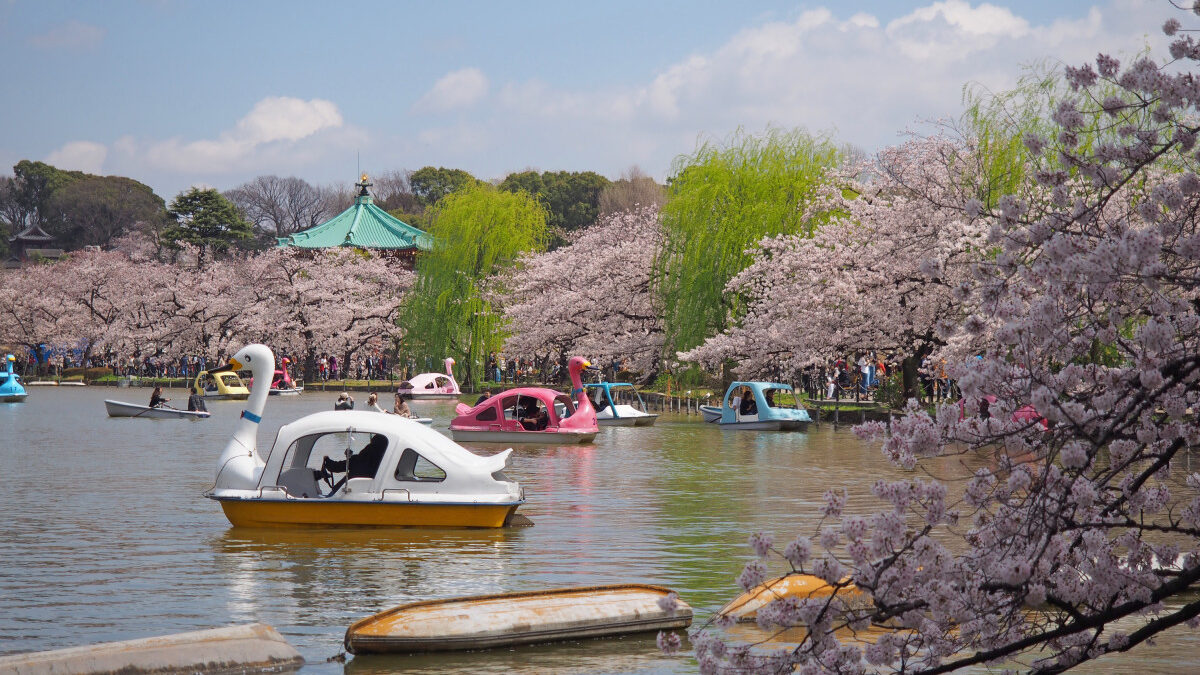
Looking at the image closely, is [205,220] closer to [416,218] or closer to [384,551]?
[416,218]

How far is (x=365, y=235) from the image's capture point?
9338cm

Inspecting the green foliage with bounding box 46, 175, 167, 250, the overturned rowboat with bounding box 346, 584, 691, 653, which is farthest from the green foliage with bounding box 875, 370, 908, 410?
the green foliage with bounding box 46, 175, 167, 250

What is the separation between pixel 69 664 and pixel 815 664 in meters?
5.66

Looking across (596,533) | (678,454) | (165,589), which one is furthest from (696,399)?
(165,589)

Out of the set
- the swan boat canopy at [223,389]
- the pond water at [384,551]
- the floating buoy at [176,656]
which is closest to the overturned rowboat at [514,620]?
the pond water at [384,551]

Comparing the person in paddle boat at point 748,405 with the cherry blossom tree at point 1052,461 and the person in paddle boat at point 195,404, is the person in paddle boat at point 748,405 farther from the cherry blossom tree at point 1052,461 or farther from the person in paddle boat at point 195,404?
the cherry blossom tree at point 1052,461

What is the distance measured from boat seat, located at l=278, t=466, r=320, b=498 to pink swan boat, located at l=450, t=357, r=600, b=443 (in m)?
15.9

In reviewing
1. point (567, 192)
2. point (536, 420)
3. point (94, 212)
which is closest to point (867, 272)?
point (536, 420)

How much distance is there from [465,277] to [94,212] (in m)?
82.6

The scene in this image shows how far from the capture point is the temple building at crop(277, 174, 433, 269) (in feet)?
296

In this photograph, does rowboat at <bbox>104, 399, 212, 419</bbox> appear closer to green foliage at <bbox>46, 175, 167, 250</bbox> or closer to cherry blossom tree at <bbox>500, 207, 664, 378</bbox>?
cherry blossom tree at <bbox>500, 207, 664, 378</bbox>

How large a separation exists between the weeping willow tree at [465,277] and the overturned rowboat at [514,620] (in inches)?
2019

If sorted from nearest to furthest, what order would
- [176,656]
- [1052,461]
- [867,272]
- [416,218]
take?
[1052,461] < [176,656] < [867,272] < [416,218]

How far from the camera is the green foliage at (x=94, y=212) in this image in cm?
12962
